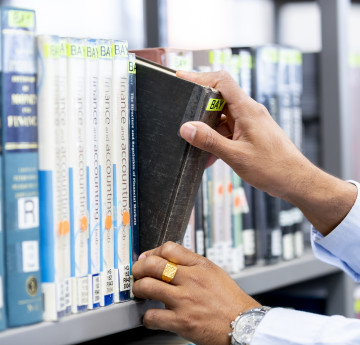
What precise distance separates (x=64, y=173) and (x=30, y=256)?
0.12m

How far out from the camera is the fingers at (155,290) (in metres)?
0.94

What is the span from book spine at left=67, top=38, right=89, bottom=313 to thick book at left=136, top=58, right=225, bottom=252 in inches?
4.7

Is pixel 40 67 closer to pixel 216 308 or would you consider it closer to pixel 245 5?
pixel 216 308

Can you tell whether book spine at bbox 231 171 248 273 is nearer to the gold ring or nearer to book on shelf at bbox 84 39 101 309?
the gold ring

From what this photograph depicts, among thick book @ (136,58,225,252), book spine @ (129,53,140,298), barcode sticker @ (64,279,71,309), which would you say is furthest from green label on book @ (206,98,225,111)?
barcode sticker @ (64,279,71,309)

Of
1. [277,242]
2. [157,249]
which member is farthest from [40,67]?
[277,242]

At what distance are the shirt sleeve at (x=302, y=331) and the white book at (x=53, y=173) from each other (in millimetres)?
362

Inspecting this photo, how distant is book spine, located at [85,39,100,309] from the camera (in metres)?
0.89

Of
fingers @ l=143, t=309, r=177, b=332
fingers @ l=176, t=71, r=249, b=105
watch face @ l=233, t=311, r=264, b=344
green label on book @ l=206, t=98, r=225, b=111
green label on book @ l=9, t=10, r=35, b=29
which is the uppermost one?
green label on book @ l=9, t=10, r=35, b=29

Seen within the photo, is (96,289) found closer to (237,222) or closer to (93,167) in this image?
(93,167)

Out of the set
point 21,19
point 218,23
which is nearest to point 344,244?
point 21,19

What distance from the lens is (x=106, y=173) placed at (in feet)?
2.99

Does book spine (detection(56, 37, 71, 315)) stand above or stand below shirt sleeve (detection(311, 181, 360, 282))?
above

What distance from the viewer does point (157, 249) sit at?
96 centimetres
